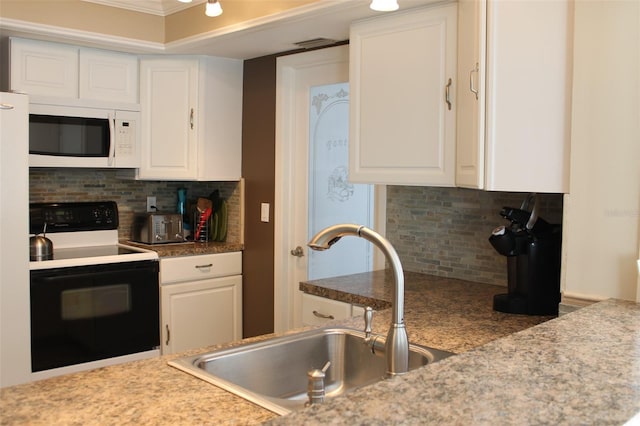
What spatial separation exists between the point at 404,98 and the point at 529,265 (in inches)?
33.6

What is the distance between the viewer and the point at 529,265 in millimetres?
2320

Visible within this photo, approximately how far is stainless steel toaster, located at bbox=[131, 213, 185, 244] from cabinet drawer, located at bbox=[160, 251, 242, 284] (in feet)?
0.94

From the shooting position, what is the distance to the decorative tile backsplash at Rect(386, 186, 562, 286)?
2818 mm

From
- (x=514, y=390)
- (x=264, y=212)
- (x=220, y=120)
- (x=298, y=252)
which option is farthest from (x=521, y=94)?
(x=220, y=120)

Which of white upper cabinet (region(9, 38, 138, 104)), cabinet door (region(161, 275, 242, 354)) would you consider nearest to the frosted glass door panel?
cabinet door (region(161, 275, 242, 354))

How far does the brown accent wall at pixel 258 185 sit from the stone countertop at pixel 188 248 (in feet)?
0.41

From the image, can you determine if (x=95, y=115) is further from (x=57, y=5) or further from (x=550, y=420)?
(x=550, y=420)

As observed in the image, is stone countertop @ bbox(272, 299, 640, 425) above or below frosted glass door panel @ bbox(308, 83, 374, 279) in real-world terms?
below

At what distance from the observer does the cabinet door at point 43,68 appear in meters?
3.36

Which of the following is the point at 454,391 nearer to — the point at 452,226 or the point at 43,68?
the point at 452,226

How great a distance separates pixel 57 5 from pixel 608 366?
3122 millimetres

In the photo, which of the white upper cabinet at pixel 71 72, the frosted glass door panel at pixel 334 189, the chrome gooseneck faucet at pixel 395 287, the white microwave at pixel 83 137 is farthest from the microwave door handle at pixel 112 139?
the chrome gooseneck faucet at pixel 395 287

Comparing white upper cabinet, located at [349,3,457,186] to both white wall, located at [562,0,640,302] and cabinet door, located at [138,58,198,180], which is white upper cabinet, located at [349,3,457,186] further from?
cabinet door, located at [138,58,198,180]

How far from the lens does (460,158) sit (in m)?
2.46
